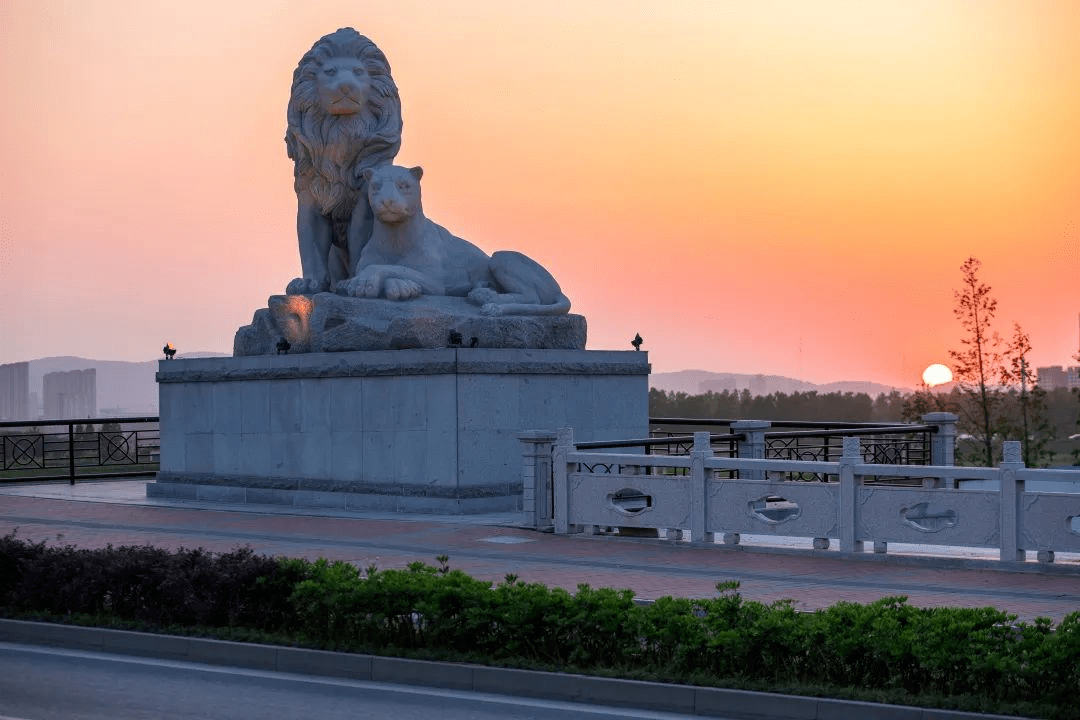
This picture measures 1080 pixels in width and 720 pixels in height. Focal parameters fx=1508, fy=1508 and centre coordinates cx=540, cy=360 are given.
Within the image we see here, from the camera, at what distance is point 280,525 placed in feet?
63.6

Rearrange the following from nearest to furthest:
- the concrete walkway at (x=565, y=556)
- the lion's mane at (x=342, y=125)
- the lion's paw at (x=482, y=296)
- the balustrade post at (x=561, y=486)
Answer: the concrete walkway at (x=565, y=556) → the balustrade post at (x=561, y=486) → the lion's paw at (x=482, y=296) → the lion's mane at (x=342, y=125)

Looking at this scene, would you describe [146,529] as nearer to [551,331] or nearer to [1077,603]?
[551,331]

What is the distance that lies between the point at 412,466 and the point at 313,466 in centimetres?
212

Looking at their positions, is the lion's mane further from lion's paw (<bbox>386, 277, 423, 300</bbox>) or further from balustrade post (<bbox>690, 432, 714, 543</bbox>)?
balustrade post (<bbox>690, 432, 714, 543</bbox>)

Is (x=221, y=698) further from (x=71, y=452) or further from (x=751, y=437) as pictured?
(x=71, y=452)

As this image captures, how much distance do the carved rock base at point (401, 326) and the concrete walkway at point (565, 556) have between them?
2.49m

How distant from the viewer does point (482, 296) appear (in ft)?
73.8

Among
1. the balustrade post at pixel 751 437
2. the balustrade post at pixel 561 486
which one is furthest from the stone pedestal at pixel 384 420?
the balustrade post at pixel 561 486

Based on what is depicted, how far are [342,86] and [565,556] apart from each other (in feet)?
31.9

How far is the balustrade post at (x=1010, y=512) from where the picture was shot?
14499 mm

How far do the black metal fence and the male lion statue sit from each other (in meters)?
6.47

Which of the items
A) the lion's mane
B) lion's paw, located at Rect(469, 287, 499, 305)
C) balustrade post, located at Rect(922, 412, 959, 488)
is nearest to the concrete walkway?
lion's paw, located at Rect(469, 287, 499, 305)

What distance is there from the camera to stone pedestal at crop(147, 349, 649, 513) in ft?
66.8

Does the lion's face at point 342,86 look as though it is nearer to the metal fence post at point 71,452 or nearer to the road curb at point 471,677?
the metal fence post at point 71,452
